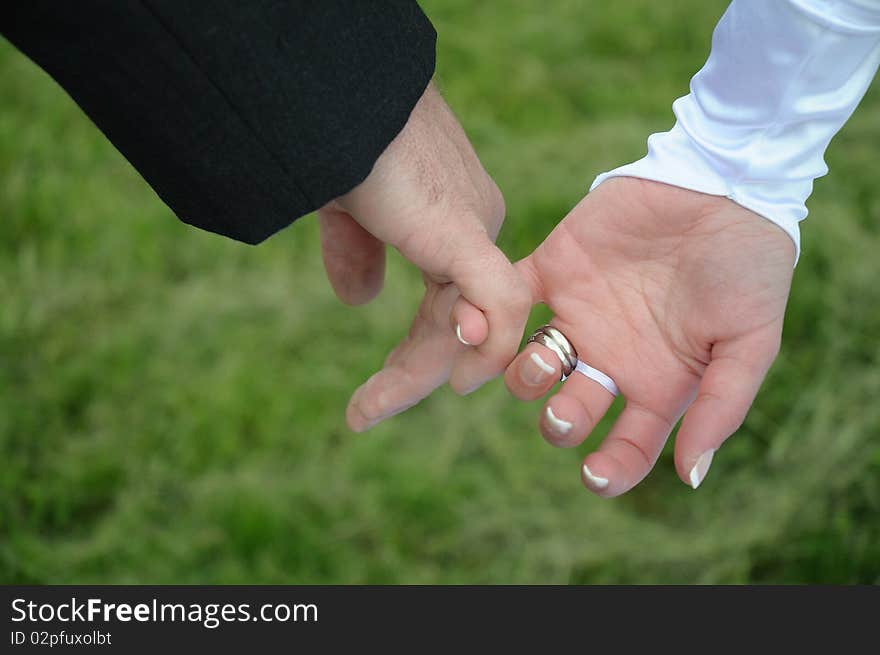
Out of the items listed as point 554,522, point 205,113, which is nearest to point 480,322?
point 205,113

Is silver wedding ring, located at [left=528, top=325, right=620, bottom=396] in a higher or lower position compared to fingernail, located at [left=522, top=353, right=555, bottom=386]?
lower

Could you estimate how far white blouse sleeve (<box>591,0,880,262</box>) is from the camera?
1.22m

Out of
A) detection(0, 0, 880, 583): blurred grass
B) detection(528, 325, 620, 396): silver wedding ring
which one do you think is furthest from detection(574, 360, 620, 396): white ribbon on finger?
detection(0, 0, 880, 583): blurred grass

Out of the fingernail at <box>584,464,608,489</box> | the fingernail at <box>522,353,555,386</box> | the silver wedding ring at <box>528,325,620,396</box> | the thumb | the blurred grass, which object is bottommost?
the blurred grass

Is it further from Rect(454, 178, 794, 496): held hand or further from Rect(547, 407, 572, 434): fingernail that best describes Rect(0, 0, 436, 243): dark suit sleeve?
Rect(547, 407, 572, 434): fingernail

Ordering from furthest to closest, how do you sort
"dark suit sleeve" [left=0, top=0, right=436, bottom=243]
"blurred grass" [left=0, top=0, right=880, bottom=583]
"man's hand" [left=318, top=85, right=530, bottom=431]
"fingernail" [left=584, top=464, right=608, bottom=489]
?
1. "blurred grass" [left=0, top=0, right=880, bottom=583]
2. "fingernail" [left=584, top=464, right=608, bottom=489]
3. "man's hand" [left=318, top=85, right=530, bottom=431]
4. "dark suit sleeve" [left=0, top=0, right=436, bottom=243]

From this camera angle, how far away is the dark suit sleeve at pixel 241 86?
94 centimetres

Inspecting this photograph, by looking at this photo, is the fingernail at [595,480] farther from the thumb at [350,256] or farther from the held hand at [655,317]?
the thumb at [350,256]

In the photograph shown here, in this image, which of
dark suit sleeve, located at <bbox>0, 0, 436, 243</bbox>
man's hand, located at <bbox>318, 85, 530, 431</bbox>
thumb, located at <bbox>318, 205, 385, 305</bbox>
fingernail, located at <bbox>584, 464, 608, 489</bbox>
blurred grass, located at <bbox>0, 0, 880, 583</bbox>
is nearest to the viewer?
dark suit sleeve, located at <bbox>0, 0, 436, 243</bbox>

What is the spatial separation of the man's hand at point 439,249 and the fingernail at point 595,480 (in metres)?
0.17

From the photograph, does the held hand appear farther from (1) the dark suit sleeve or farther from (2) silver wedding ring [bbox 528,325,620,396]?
(1) the dark suit sleeve

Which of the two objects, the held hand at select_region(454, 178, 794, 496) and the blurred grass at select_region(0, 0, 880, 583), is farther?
the blurred grass at select_region(0, 0, 880, 583)

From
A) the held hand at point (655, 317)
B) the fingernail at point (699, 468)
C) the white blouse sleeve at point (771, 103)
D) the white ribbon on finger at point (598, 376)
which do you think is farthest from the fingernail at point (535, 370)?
the white blouse sleeve at point (771, 103)

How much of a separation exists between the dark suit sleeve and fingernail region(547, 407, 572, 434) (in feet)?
1.31
